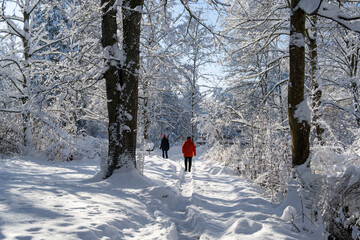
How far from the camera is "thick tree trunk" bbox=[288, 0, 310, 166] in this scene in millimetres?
4715

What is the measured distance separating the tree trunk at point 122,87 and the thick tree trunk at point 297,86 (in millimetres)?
3894

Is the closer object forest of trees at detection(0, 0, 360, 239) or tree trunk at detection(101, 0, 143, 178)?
forest of trees at detection(0, 0, 360, 239)

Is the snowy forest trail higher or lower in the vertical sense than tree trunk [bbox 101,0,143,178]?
lower

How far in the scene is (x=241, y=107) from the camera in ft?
45.3

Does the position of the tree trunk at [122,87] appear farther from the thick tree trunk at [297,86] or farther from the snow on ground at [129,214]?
the thick tree trunk at [297,86]

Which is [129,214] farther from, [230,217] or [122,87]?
[122,87]

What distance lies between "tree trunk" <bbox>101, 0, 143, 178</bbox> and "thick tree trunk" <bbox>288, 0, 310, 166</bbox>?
12.8 feet

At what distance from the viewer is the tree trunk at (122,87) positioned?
22.1 ft

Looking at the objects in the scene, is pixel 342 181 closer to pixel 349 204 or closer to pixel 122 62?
pixel 349 204

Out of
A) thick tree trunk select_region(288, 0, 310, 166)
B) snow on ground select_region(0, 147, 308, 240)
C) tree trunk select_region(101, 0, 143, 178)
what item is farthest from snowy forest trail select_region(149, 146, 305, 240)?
tree trunk select_region(101, 0, 143, 178)

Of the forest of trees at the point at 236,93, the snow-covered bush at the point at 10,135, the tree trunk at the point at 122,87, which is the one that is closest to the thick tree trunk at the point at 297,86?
the forest of trees at the point at 236,93

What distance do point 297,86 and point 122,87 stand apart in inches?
171

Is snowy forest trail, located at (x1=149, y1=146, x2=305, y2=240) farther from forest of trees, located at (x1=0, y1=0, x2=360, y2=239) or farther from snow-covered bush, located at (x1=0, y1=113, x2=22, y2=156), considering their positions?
snow-covered bush, located at (x1=0, y1=113, x2=22, y2=156)

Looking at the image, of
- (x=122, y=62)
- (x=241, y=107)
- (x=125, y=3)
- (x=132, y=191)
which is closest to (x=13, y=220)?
(x=132, y=191)
